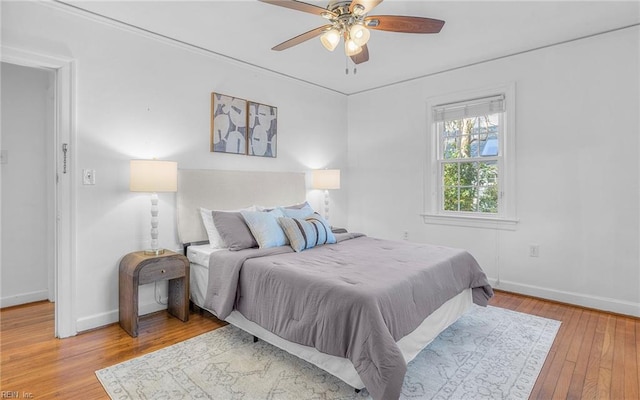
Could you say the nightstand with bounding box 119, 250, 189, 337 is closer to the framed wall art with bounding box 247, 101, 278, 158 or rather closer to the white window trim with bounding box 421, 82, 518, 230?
the framed wall art with bounding box 247, 101, 278, 158

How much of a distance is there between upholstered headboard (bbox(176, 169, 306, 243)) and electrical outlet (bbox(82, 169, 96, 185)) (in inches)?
27.5

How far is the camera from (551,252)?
3.43 metres

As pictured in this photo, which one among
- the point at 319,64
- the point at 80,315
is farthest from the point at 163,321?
the point at 319,64

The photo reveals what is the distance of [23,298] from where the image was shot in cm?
333

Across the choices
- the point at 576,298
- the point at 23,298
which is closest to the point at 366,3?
the point at 576,298

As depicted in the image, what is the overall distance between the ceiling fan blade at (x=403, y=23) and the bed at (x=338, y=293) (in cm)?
166

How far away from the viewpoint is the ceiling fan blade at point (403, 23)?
2178mm

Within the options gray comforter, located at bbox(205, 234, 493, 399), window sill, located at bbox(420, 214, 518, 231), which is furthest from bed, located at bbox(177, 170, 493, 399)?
window sill, located at bbox(420, 214, 518, 231)

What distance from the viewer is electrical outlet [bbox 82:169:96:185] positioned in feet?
8.84

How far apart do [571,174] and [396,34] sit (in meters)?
2.21

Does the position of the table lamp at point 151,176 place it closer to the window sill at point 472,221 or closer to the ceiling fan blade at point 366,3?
the ceiling fan blade at point 366,3

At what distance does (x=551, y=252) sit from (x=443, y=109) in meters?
2.02

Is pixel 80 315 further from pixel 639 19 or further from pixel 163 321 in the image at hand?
pixel 639 19

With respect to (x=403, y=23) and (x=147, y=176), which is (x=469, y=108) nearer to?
(x=403, y=23)
